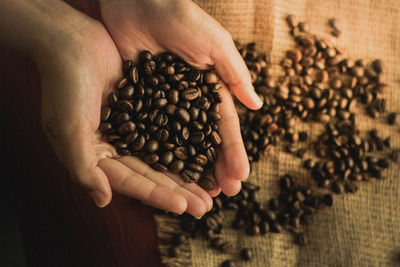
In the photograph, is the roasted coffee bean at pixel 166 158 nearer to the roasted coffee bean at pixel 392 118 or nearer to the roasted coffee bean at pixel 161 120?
the roasted coffee bean at pixel 161 120

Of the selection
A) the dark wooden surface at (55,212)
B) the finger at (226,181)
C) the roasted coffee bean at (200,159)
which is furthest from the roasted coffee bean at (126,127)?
the dark wooden surface at (55,212)

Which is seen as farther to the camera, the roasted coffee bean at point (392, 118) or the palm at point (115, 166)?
the roasted coffee bean at point (392, 118)

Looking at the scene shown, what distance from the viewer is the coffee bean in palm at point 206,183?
161 centimetres

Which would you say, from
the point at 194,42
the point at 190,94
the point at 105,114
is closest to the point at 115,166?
the point at 105,114

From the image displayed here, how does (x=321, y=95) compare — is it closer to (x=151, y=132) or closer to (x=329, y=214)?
(x=329, y=214)

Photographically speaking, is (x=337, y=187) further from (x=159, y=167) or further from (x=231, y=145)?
(x=159, y=167)

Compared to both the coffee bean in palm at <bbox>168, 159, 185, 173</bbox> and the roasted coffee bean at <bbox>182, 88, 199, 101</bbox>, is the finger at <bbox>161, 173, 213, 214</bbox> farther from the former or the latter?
the roasted coffee bean at <bbox>182, 88, 199, 101</bbox>

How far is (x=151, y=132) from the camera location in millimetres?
1649

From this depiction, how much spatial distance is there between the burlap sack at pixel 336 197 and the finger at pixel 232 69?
18.6 inches

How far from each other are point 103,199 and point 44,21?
2.69 feet

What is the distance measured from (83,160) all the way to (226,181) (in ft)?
2.05

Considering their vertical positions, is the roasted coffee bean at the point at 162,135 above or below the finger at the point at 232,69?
below

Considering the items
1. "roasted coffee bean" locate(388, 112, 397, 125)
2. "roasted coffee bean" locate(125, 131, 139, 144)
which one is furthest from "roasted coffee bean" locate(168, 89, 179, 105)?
"roasted coffee bean" locate(388, 112, 397, 125)

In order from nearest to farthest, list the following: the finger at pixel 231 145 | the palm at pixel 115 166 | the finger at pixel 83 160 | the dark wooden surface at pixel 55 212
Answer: the finger at pixel 83 160 → the palm at pixel 115 166 → the finger at pixel 231 145 → the dark wooden surface at pixel 55 212
